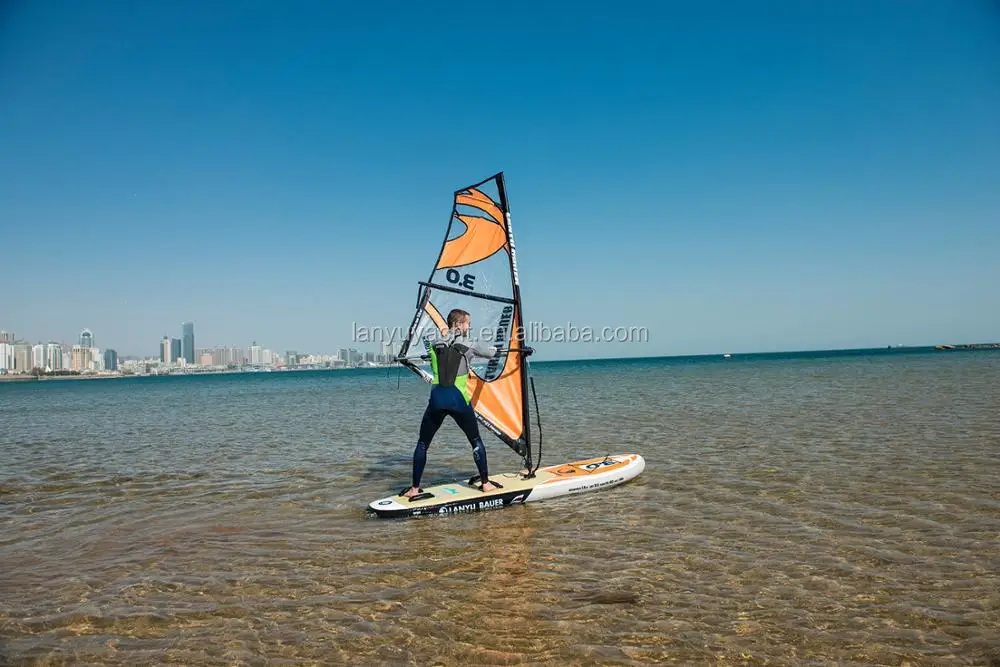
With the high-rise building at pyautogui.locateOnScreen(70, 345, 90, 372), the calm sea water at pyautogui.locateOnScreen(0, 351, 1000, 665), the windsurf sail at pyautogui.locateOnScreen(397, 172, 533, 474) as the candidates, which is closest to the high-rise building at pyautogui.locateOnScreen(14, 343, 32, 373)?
the high-rise building at pyautogui.locateOnScreen(70, 345, 90, 372)

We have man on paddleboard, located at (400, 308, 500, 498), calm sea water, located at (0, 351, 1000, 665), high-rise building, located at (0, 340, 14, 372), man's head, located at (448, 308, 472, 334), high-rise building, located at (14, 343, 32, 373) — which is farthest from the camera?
high-rise building, located at (14, 343, 32, 373)

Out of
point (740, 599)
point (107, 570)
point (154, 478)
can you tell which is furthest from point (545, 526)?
point (154, 478)

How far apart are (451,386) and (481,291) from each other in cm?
173

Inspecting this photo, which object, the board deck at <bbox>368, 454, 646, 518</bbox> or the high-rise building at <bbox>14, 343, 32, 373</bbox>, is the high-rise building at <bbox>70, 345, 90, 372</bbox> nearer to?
the high-rise building at <bbox>14, 343, 32, 373</bbox>

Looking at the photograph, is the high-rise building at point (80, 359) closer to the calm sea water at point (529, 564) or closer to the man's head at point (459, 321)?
the calm sea water at point (529, 564)

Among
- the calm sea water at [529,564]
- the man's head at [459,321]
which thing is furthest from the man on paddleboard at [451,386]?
the calm sea water at [529,564]

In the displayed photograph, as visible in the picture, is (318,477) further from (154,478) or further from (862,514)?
(862,514)

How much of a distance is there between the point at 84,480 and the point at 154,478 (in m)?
1.20

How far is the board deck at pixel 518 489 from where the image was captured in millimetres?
7777

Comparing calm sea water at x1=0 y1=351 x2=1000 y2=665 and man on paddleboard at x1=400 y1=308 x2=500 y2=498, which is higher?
man on paddleboard at x1=400 y1=308 x2=500 y2=498

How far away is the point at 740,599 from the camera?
4.84m

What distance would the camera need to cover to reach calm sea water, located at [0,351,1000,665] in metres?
4.25

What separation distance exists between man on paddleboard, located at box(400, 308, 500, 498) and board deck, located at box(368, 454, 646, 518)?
32 cm

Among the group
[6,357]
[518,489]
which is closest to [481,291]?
[518,489]
